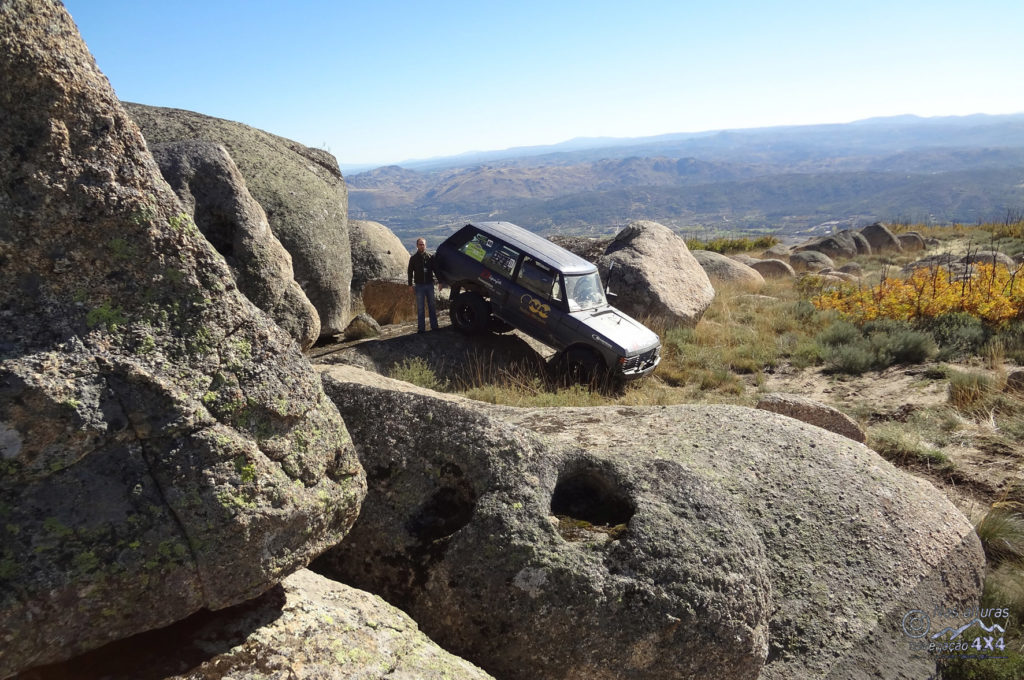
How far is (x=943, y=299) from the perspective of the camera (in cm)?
1189

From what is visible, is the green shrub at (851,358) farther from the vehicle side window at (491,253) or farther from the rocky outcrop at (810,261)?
the rocky outcrop at (810,261)

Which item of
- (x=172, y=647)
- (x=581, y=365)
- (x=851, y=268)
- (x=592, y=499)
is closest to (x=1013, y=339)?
(x=581, y=365)

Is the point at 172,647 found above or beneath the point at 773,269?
above

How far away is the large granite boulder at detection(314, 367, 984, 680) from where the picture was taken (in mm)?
3000

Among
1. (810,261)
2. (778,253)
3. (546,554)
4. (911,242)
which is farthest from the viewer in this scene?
(778,253)

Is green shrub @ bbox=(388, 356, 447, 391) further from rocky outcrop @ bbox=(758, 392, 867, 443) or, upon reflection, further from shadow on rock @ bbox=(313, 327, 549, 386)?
rocky outcrop @ bbox=(758, 392, 867, 443)

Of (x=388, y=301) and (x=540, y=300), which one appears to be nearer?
(x=540, y=300)

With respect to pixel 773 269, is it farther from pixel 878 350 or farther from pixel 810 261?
pixel 878 350

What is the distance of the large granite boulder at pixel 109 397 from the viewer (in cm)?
186

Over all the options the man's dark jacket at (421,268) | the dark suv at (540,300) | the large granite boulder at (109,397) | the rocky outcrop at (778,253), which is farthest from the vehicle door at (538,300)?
the rocky outcrop at (778,253)

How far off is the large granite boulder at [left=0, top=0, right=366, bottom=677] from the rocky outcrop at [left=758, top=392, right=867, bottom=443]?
617 cm

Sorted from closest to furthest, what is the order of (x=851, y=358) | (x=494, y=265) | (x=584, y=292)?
(x=584, y=292)
(x=494, y=265)
(x=851, y=358)

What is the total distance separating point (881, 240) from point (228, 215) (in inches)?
1199

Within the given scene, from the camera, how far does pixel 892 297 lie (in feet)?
41.5
